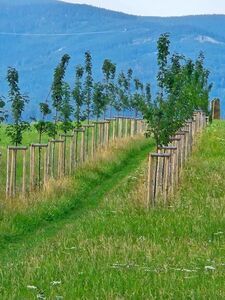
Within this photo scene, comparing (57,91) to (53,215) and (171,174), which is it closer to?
(171,174)

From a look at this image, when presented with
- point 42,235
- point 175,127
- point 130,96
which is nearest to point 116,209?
point 42,235

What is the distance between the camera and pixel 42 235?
707 inches

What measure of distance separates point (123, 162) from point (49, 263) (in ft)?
76.5

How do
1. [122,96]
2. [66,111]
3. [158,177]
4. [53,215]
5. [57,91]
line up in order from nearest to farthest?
[53,215] → [158,177] → [57,91] → [66,111] → [122,96]

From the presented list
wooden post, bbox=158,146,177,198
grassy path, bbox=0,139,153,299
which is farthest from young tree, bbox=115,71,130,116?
wooden post, bbox=158,146,177,198

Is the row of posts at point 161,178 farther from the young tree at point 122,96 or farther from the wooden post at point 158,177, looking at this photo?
the young tree at point 122,96

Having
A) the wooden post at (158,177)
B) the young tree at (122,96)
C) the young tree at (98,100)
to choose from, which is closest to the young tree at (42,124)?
the wooden post at (158,177)

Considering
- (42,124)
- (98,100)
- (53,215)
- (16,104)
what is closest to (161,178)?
(53,215)

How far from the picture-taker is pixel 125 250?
12.7m

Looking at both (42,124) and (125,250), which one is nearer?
(125,250)

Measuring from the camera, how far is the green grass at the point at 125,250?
1002 centimetres

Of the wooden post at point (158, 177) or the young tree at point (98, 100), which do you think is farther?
the young tree at point (98, 100)

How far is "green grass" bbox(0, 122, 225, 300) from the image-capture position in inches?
394

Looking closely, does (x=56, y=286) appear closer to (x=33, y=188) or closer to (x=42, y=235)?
(x=42, y=235)
